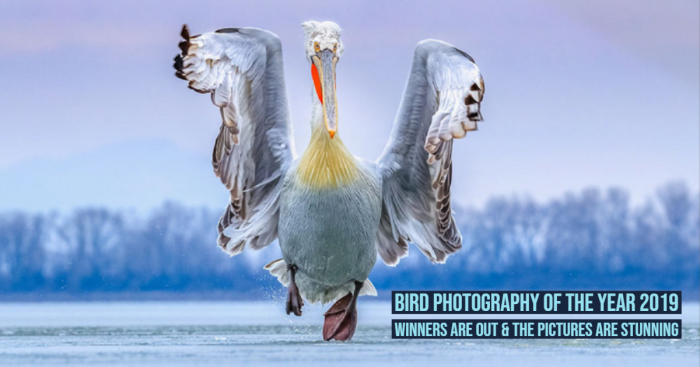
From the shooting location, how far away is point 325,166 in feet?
36.1

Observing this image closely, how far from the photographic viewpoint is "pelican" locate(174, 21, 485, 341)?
10.6m

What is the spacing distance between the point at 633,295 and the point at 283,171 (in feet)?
12.4

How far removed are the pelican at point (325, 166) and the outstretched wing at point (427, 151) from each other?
0.01 meters

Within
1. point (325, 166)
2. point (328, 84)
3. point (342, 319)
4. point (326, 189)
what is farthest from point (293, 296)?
point (328, 84)

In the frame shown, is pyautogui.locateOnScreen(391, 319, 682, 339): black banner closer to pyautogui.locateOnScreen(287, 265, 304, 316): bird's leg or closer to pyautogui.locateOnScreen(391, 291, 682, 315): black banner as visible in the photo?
pyautogui.locateOnScreen(391, 291, 682, 315): black banner

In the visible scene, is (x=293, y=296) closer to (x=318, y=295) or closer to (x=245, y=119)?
(x=318, y=295)

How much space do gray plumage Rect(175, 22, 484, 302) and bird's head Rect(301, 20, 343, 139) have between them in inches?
0.8

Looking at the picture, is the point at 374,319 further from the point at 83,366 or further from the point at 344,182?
the point at 83,366

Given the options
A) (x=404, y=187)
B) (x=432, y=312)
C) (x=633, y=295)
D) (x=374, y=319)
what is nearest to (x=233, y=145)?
(x=404, y=187)

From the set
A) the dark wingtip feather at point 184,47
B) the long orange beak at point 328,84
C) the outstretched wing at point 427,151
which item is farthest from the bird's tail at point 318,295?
the dark wingtip feather at point 184,47

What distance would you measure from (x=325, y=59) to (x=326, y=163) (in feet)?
3.09

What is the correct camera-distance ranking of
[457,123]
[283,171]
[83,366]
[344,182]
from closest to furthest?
1. [83,366]
2. [457,123]
3. [344,182]
4. [283,171]

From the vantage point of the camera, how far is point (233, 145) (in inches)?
459

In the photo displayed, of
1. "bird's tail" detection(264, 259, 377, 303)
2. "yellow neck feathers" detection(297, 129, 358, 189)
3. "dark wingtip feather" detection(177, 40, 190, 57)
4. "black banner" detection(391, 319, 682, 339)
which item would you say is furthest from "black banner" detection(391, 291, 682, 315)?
"dark wingtip feather" detection(177, 40, 190, 57)
